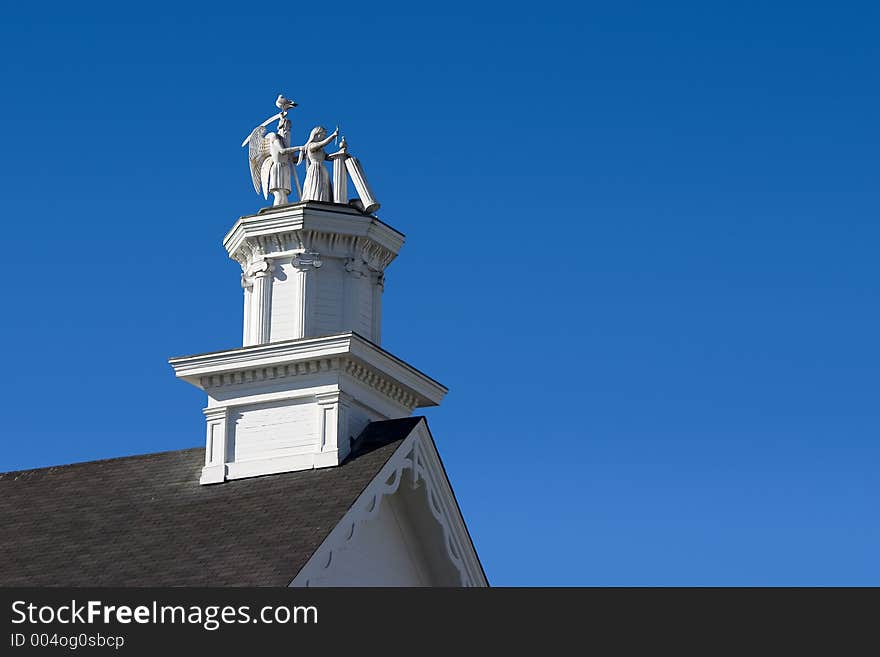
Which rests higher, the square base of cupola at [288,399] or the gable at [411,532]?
the square base of cupola at [288,399]

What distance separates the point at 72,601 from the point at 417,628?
15.2 feet

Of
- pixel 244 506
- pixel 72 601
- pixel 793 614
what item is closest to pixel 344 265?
pixel 244 506

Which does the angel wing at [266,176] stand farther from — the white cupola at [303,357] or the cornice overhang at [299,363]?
the cornice overhang at [299,363]

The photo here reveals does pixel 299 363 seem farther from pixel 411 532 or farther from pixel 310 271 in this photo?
pixel 411 532

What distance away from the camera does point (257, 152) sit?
3400 centimetres

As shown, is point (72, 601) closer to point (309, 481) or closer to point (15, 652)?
point (15, 652)

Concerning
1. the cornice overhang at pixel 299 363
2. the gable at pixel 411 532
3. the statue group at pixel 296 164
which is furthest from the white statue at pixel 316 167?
the gable at pixel 411 532

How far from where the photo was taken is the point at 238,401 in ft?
103

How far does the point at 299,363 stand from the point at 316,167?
4.26m

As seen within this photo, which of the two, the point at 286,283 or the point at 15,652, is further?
the point at 286,283

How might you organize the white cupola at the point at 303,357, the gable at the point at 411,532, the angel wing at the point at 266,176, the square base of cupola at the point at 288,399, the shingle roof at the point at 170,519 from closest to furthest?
1. the shingle roof at the point at 170,519
2. the gable at the point at 411,532
3. the square base of cupola at the point at 288,399
4. the white cupola at the point at 303,357
5. the angel wing at the point at 266,176

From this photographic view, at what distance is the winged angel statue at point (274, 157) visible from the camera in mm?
33344

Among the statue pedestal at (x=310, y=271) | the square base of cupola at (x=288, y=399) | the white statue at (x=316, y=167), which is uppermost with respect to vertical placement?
the white statue at (x=316, y=167)

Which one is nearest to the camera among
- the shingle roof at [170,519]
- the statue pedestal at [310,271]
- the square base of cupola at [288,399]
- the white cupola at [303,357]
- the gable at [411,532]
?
the shingle roof at [170,519]
